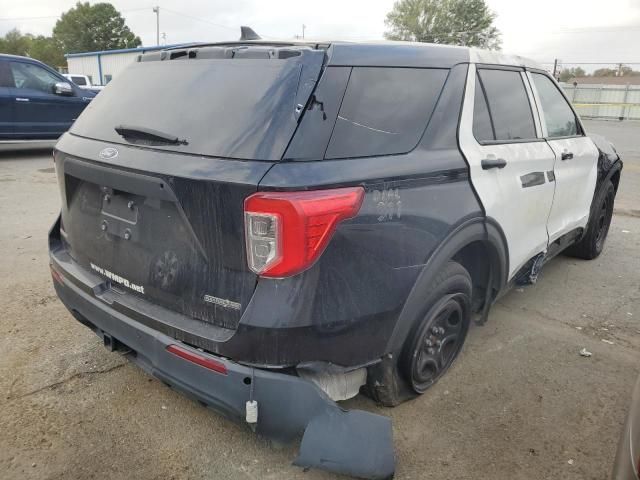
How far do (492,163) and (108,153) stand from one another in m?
1.91

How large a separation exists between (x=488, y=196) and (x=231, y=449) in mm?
1804

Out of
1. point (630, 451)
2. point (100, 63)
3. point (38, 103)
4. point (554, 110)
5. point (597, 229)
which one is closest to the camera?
point (630, 451)

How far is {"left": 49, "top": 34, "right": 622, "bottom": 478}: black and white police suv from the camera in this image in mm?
1938

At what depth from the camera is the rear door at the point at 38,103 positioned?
9.86 meters

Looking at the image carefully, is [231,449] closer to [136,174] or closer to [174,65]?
[136,174]

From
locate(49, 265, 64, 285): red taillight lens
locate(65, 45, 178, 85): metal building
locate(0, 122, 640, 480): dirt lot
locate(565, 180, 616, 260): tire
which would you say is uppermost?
locate(65, 45, 178, 85): metal building

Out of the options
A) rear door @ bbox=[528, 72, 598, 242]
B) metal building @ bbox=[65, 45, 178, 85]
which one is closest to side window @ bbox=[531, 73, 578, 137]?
rear door @ bbox=[528, 72, 598, 242]

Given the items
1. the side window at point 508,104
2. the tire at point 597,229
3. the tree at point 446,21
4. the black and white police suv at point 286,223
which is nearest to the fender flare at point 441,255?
the black and white police suv at point 286,223

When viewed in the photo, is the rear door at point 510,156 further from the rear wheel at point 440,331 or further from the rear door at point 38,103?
the rear door at point 38,103

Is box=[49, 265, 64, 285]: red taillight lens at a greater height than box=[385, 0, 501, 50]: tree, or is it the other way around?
box=[385, 0, 501, 50]: tree

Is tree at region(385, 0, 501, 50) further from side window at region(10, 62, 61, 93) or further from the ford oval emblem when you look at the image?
the ford oval emblem

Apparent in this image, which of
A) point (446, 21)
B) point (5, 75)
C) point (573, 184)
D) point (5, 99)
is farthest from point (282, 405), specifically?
point (446, 21)

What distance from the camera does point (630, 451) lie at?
157 centimetres

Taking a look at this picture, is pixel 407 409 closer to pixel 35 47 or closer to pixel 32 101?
pixel 32 101
